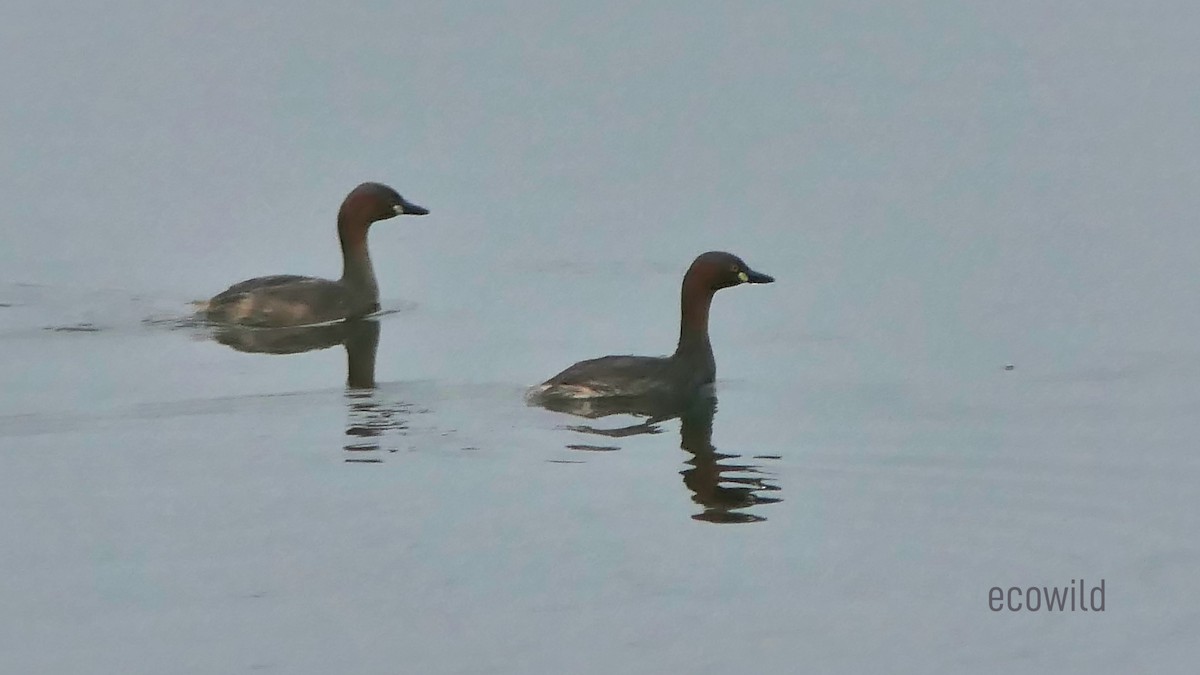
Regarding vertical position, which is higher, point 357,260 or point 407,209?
point 407,209

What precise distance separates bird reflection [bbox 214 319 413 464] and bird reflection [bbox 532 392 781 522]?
3.48 ft

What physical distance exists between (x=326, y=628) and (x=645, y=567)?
1.53 metres

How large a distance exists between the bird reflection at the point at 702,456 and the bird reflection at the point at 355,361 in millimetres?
1060

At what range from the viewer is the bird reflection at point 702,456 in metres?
10.5

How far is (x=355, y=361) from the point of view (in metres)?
14.8

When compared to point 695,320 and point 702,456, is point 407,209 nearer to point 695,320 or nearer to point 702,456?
point 695,320

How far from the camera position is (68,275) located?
17.3 m

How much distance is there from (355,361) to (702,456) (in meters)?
4.00

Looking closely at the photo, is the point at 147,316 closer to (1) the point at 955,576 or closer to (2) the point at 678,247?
(2) the point at 678,247

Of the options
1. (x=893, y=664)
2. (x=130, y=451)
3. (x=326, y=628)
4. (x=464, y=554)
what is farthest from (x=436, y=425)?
(x=893, y=664)

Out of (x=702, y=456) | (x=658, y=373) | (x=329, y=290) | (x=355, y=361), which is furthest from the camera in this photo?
(x=329, y=290)

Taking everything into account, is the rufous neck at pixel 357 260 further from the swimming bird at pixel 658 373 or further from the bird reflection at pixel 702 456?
the bird reflection at pixel 702 456

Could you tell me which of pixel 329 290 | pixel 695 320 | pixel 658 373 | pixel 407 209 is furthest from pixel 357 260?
pixel 658 373

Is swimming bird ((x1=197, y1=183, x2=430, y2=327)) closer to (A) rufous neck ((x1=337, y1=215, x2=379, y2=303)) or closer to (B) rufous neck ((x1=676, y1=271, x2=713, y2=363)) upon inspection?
(A) rufous neck ((x1=337, y1=215, x2=379, y2=303))
